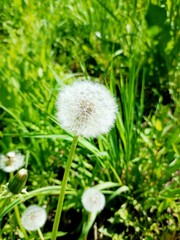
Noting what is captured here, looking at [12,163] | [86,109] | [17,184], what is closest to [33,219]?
[12,163]

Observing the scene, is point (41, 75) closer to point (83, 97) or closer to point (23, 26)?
point (23, 26)

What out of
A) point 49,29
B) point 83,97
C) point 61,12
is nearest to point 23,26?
point 49,29

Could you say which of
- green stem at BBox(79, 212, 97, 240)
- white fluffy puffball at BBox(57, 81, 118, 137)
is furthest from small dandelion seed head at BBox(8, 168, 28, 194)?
green stem at BBox(79, 212, 97, 240)

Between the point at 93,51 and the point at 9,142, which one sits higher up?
the point at 93,51

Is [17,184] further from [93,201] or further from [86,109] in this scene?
[93,201]

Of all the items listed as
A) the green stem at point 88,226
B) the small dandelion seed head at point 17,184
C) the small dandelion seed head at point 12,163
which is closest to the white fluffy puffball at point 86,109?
the small dandelion seed head at point 17,184

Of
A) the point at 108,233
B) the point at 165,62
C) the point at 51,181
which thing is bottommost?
the point at 108,233
